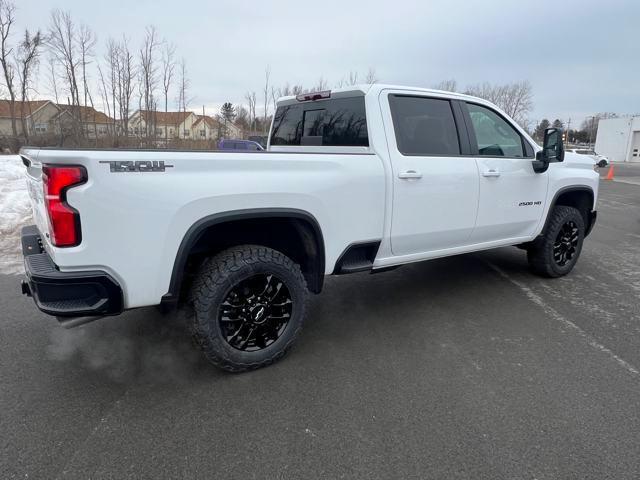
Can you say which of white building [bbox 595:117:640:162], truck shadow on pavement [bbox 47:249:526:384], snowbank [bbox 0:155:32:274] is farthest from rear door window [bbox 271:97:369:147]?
white building [bbox 595:117:640:162]

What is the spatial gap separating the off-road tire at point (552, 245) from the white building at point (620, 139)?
64.9m

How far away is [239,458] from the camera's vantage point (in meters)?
2.27

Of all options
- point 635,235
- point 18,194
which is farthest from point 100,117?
point 635,235

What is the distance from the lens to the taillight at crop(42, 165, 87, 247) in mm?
2260

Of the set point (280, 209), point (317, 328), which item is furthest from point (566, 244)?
point (280, 209)

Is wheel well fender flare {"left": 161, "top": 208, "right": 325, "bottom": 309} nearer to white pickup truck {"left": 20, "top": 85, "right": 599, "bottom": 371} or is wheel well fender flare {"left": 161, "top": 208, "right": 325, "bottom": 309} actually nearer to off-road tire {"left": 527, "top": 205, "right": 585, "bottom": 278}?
white pickup truck {"left": 20, "top": 85, "right": 599, "bottom": 371}

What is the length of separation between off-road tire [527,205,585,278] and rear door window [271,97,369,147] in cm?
264

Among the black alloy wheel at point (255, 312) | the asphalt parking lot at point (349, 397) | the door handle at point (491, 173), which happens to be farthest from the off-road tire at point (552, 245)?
the black alloy wheel at point (255, 312)

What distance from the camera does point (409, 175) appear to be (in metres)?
3.46

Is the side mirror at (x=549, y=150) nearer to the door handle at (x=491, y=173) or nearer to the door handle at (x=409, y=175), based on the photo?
the door handle at (x=491, y=173)

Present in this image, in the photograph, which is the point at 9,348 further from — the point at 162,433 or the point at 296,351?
the point at 296,351

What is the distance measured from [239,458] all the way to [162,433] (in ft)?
1.63

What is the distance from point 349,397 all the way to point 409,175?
5.62ft

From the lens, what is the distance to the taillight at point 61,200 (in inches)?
89.0
